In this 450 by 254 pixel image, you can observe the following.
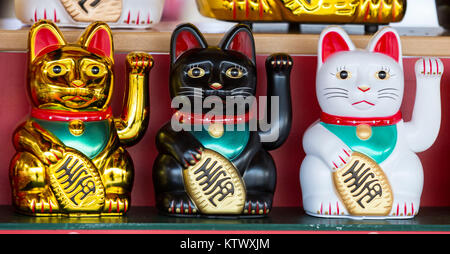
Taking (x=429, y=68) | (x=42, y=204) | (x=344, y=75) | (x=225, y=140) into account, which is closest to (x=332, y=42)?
(x=344, y=75)

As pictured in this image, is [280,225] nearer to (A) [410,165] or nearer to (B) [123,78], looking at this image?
(A) [410,165]

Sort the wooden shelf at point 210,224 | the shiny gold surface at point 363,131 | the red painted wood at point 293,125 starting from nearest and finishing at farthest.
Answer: the wooden shelf at point 210,224
the shiny gold surface at point 363,131
the red painted wood at point 293,125

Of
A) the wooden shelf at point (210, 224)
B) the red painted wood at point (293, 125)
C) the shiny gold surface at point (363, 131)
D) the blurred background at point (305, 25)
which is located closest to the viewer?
the wooden shelf at point (210, 224)

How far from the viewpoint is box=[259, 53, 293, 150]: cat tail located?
135 centimetres

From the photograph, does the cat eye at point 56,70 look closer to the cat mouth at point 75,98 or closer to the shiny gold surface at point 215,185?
the cat mouth at point 75,98

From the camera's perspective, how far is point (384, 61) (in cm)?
132

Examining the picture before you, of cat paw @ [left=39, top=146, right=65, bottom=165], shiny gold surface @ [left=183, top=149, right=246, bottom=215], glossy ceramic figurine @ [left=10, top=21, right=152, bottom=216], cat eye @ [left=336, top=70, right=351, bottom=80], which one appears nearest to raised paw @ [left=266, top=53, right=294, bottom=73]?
cat eye @ [left=336, top=70, right=351, bottom=80]

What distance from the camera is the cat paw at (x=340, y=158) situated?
4.31ft

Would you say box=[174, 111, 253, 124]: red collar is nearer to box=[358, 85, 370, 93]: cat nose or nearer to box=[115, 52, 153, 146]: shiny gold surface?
box=[115, 52, 153, 146]: shiny gold surface

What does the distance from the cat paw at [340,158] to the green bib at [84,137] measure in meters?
0.43

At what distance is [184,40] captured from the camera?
1.35 m

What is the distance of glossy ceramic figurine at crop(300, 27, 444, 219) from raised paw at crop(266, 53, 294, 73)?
0.06 metres

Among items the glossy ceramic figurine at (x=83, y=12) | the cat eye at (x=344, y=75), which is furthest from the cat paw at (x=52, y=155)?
the cat eye at (x=344, y=75)
